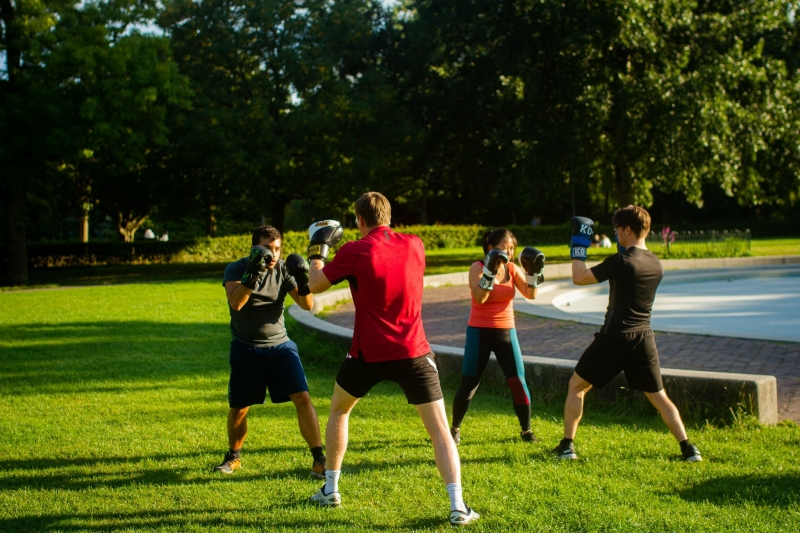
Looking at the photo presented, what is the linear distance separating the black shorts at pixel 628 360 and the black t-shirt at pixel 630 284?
69mm

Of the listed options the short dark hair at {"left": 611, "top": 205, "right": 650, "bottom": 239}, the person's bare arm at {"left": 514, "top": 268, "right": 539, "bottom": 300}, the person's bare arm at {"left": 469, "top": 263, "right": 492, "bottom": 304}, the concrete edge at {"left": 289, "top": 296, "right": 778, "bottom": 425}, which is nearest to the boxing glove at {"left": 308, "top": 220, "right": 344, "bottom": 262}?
the person's bare arm at {"left": 469, "top": 263, "right": 492, "bottom": 304}

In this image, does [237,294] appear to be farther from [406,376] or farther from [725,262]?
[725,262]

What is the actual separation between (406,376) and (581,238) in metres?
1.78

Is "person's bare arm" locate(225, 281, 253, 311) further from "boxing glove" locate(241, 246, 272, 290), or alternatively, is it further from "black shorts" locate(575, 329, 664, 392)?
"black shorts" locate(575, 329, 664, 392)

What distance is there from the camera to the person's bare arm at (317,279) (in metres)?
4.10

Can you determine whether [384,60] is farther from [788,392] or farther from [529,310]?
[788,392]

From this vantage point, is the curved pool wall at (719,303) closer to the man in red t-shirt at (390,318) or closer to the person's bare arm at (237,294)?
the man in red t-shirt at (390,318)

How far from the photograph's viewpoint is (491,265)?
4809mm

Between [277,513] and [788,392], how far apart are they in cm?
463

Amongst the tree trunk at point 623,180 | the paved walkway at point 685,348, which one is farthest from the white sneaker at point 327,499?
the tree trunk at point 623,180

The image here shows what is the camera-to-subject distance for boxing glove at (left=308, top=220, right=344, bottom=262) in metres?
4.42

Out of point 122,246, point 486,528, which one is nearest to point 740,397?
point 486,528

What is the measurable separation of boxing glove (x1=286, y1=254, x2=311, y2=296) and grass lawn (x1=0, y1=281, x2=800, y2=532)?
3.95ft

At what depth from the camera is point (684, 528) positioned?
3.81m
